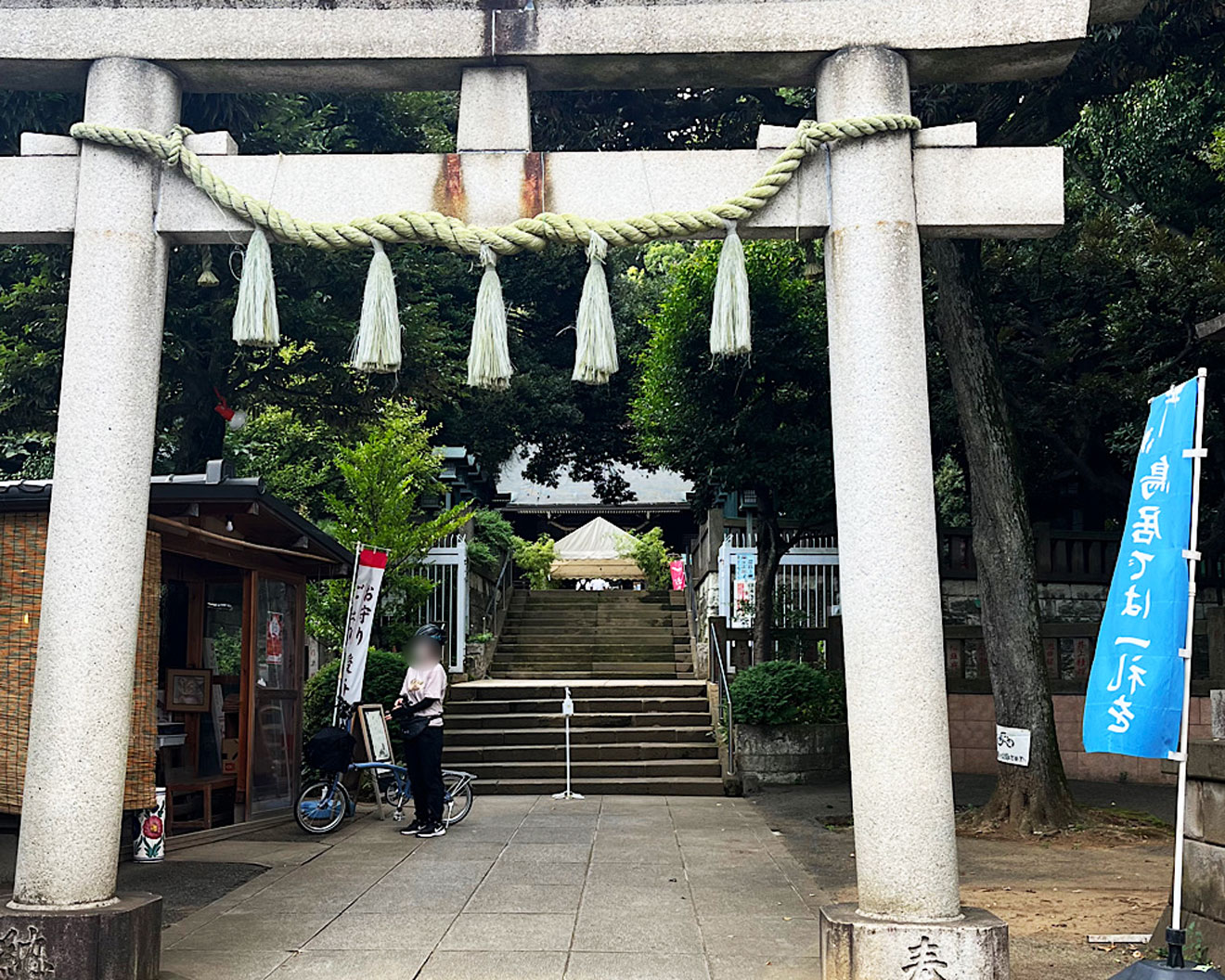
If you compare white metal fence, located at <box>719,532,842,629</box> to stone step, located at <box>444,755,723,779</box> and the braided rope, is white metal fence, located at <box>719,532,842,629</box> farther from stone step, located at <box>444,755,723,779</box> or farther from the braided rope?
the braided rope

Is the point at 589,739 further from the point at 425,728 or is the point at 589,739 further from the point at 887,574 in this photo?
the point at 887,574

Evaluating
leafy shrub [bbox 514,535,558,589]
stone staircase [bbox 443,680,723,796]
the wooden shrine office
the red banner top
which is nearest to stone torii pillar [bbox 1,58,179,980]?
the wooden shrine office

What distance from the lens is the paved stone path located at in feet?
20.1

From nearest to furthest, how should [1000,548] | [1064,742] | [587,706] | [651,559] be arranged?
[1000,548] < [1064,742] < [587,706] < [651,559]

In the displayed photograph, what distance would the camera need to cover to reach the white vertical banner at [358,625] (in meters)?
12.2

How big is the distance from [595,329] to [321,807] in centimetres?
682

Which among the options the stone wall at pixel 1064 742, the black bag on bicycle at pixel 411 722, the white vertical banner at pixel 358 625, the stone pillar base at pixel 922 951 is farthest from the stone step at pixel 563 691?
the stone pillar base at pixel 922 951

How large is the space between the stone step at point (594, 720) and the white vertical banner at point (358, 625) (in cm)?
407

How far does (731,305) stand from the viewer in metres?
5.92

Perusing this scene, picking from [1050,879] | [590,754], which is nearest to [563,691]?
[590,754]

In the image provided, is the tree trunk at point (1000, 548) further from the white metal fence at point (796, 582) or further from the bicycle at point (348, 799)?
the white metal fence at point (796, 582)

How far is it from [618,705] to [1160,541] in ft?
38.4

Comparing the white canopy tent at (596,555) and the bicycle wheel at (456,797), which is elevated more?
the white canopy tent at (596,555)

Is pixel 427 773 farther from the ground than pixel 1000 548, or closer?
closer
